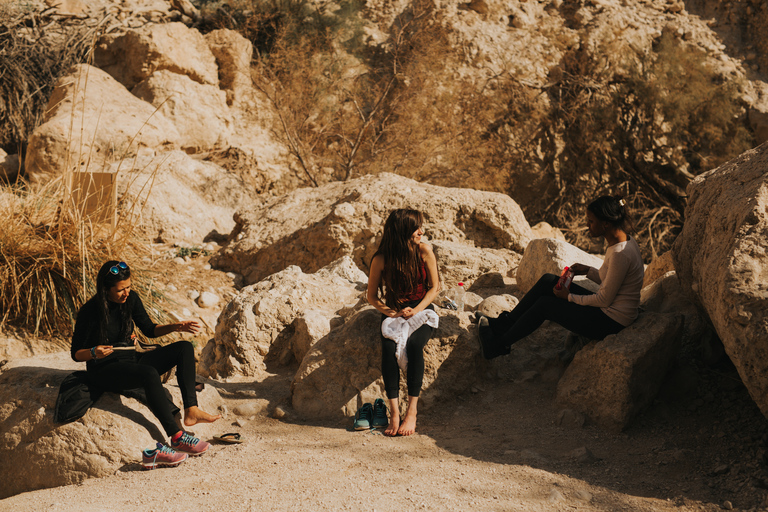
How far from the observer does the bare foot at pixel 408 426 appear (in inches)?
127

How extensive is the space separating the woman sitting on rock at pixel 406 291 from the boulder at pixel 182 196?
4373mm

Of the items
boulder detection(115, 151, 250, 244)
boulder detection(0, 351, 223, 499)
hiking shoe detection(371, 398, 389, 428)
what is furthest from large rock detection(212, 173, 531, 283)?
boulder detection(0, 351, 223, 499)

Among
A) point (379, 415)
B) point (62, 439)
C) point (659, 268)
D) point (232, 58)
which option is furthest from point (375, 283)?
point (232, 58)

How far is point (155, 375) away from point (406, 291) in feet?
4.78

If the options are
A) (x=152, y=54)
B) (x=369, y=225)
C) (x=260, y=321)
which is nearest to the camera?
(x=260, y=321)

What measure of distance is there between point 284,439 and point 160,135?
6.88m

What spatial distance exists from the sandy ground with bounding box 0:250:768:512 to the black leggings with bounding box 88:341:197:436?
0.27 metres

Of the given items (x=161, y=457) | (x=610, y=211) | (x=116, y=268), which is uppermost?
(x=610, y=211)

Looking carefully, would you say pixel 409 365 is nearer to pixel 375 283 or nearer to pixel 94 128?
pixel 375 283

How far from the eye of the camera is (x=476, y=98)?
10.1 metres

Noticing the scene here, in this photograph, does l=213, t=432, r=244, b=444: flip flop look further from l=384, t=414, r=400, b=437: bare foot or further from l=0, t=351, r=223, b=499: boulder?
l=384, t=414, r=400, b=437: bare foot

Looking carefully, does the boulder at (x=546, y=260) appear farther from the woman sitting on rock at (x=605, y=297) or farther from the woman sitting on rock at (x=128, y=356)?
the woman sitting on rock at (x=128, y=356)

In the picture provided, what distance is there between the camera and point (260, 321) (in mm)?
4348

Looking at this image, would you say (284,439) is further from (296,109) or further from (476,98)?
(476,98)
